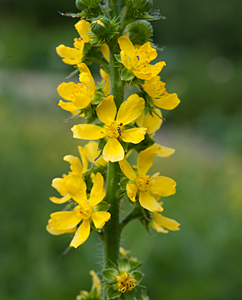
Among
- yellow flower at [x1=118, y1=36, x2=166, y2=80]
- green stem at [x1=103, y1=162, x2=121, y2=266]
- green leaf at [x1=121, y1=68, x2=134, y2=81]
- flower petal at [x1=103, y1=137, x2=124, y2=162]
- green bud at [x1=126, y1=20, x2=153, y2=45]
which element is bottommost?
green stem at [x1=103, y1=162, x2=121, y2=266]

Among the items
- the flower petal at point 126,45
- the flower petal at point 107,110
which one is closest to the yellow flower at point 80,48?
the flower petal at point 126,45

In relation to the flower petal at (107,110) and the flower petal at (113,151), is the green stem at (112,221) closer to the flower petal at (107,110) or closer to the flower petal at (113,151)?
the flower petal at (113,151)

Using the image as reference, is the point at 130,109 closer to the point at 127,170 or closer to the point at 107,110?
the point at 107,110

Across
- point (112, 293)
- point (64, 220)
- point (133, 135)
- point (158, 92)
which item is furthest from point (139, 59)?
point (112, 293)

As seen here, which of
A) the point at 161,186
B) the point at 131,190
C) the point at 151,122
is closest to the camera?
the point at 131,190

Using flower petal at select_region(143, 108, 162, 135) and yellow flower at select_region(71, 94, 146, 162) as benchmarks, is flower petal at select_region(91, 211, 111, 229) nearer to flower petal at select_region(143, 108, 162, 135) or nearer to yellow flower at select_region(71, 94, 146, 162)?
yellow flower at select_region(71, 94, 146, 162)

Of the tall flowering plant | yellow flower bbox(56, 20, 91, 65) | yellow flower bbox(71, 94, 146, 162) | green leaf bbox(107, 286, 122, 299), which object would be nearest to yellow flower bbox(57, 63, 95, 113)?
the tall flowering plant
